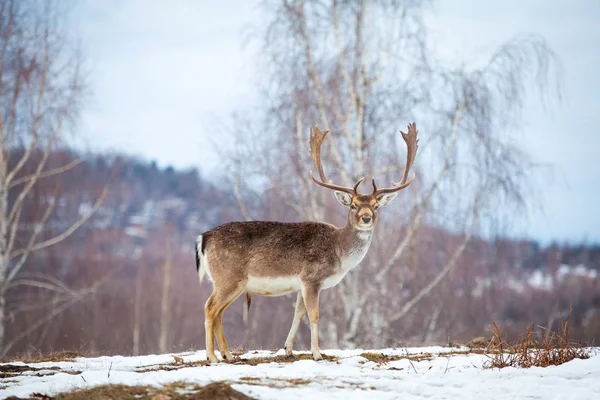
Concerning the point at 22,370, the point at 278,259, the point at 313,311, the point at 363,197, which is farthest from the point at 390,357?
the point at 22,370

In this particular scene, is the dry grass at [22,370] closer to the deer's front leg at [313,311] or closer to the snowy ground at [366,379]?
the snowy ground at [366,379]

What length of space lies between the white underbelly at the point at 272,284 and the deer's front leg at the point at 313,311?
0.16 metres

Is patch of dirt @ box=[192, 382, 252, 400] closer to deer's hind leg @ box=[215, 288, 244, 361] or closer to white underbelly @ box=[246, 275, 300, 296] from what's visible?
deer's hind leg @ box=[215, 288, 244, 361]

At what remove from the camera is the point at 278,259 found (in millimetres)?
8695

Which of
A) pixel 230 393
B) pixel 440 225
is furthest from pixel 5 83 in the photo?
pixel 230 393

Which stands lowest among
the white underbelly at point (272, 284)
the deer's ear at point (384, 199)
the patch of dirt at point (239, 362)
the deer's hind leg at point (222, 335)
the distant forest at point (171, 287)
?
the distant forest at point (171, 287)

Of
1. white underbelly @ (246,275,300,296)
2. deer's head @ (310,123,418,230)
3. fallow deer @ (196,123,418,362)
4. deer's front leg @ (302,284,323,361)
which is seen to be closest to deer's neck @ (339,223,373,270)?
fallow deer @ (196,123,418,362)

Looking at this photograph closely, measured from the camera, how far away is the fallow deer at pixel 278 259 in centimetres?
860

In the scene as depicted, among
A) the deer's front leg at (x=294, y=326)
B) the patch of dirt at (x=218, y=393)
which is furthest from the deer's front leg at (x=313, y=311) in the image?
the patch of dirt at (x=218, y=393)

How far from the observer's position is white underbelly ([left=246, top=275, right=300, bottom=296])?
28.4 ft

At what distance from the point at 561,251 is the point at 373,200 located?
46.4 m

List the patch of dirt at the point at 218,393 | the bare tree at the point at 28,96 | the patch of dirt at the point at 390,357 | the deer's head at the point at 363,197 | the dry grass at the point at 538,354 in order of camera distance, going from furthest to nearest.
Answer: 1. the bare tree at the point at 28,96
2. the deer's head at the point at 363,197
3. the patch of dirt at the point at 390,357
4. the dry grass at the point at 538,354
5. the patch of dirt at the point at 218,393

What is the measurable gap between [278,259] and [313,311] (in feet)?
2.59

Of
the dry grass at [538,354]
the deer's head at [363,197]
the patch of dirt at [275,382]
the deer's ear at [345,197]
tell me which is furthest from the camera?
the deer's ear at [345,197]
